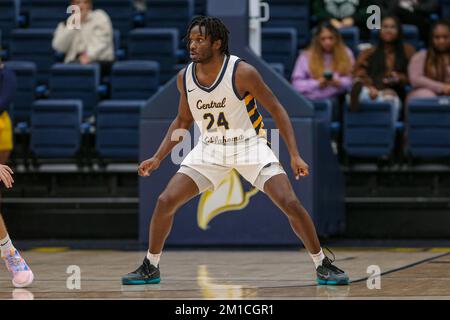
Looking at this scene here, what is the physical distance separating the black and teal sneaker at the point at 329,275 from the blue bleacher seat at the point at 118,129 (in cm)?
562

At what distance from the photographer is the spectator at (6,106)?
12594 mm

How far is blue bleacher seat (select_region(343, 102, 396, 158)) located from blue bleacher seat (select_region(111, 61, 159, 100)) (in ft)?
7.80

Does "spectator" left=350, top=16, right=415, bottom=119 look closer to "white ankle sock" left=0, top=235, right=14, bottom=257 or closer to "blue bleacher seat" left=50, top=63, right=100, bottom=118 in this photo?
"blue bleacher seat" left=50, top=63, right=100, bottom=118

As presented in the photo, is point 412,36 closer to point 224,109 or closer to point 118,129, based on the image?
point 118,129

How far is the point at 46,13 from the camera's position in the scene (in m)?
16.2

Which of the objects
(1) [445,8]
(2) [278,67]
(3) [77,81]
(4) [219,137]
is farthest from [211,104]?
(1) [445,8]

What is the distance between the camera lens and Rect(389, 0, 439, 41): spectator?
50.2 ft

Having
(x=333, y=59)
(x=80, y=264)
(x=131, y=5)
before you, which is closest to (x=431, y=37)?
(x=333, y=59)

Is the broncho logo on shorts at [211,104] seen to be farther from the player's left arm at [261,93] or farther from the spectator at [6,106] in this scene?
the spectator at [6,106]

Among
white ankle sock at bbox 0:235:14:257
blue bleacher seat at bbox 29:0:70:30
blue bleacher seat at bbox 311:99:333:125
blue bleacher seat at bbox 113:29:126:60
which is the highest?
blue bleacher seat at bbox 29:0:70:30

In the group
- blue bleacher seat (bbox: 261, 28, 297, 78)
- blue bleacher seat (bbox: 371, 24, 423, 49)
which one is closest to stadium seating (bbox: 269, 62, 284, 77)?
blue bleacher seat (bbox: 261, 28, 297, 78)

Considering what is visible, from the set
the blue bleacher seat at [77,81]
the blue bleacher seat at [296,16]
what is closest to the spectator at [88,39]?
the blue bleacher seat at [77,81]

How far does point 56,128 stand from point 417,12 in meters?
4.91
